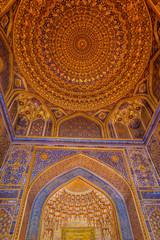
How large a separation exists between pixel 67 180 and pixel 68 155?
851 millimetres

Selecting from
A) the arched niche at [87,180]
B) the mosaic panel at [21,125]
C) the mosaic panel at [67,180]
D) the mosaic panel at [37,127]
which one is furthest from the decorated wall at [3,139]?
the mosaic panel at [67,180]

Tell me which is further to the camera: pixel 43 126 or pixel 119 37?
pixel 43 126

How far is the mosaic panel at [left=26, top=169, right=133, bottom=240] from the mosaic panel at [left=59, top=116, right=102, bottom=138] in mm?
1607

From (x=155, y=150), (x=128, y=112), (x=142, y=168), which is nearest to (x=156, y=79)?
(x=128, y=112)

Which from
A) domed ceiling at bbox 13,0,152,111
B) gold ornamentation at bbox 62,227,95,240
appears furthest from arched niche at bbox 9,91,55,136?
gold ornamentation at bbox 62,227,95,240

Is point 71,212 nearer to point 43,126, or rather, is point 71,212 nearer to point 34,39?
point 43,126

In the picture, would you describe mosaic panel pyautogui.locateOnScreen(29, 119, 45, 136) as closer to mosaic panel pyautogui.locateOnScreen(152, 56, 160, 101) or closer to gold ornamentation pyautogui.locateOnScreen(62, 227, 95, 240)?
gold ornamentation pyautogui.locateOnScreen(62, 227, 95, 240)

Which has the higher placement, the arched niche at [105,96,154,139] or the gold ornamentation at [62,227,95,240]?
the arched niche at [105,96,154,139]

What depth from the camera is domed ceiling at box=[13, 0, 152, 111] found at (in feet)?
18.4

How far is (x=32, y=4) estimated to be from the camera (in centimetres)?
531

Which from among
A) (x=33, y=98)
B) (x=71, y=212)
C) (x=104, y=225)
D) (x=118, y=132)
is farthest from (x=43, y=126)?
(x=104, y=225)

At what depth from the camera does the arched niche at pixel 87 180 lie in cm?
431

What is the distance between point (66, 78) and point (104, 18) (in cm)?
280

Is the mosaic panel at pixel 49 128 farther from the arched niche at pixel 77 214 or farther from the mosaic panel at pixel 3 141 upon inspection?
the arched niche at pixel 77 214
